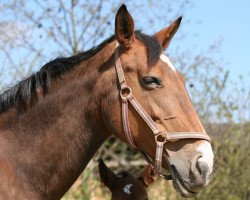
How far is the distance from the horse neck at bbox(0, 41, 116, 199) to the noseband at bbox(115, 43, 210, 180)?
188 millimetres

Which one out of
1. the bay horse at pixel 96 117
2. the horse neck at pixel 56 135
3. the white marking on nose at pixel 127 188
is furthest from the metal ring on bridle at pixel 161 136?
the white marking on nose at pixel 127 188

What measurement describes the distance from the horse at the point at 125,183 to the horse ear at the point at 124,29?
2.12m

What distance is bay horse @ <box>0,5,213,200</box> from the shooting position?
3.81 m

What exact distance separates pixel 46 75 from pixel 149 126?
0.87 m

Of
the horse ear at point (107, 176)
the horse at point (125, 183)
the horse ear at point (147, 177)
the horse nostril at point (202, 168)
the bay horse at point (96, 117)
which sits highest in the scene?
the bay horse at point (96, 117)

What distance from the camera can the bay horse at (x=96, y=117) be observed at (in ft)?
12.5

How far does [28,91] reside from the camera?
4047 mm

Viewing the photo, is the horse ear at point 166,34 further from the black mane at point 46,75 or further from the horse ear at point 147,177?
the horse ear at point 147,177

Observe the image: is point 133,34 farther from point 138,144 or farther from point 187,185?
point 187,185

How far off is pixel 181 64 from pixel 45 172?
23.6 feet

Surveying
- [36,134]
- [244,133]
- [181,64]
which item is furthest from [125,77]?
[181,64]

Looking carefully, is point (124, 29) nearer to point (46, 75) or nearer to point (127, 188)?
point (46, 75)

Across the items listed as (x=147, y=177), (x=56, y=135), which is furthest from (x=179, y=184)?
(x=147, y=177)

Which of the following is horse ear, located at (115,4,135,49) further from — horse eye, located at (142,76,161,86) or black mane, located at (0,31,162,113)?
horse eye, located at (142,76,161,86)
